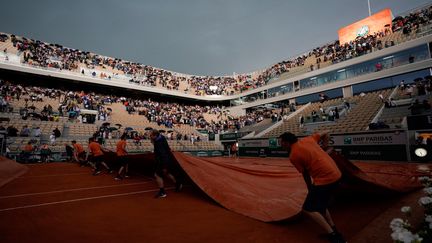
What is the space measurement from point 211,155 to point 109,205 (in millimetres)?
20452

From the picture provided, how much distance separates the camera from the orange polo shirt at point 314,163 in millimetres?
2967

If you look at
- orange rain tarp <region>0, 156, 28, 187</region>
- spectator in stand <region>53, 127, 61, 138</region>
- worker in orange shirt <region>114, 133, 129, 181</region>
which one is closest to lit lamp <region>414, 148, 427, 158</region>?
worker in orange shirt <region>114, 133, 129, 181</region>

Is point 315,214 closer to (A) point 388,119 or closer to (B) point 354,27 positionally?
(A) point 388,119

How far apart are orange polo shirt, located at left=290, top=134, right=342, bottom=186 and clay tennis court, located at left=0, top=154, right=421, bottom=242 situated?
854mm

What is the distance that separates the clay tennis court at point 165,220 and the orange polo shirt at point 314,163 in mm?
854

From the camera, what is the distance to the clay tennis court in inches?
125

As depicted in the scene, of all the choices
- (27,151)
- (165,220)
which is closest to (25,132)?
(27,151)

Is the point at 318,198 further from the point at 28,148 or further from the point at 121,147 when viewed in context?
the point at 28,148

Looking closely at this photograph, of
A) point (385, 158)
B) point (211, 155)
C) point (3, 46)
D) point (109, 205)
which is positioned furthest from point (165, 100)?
point (109, 205)

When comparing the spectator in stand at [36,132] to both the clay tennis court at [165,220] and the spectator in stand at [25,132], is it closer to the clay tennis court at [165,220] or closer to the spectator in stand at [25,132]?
the spectator in stand at [25,132]

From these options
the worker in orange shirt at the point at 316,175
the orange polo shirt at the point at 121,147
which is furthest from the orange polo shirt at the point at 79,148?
the worker in orange shirt at the point at 316,175

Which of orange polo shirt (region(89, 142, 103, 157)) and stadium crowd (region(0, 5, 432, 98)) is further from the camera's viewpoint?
stadium crowd (region(0, 5, 432, 98))

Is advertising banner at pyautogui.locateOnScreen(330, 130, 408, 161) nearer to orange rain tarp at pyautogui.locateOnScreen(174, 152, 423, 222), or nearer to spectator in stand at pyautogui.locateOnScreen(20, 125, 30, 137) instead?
orange rain tarp at pyautogui.locateOnScreen(174, 152, 423, 222)

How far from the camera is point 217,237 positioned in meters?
3.19
